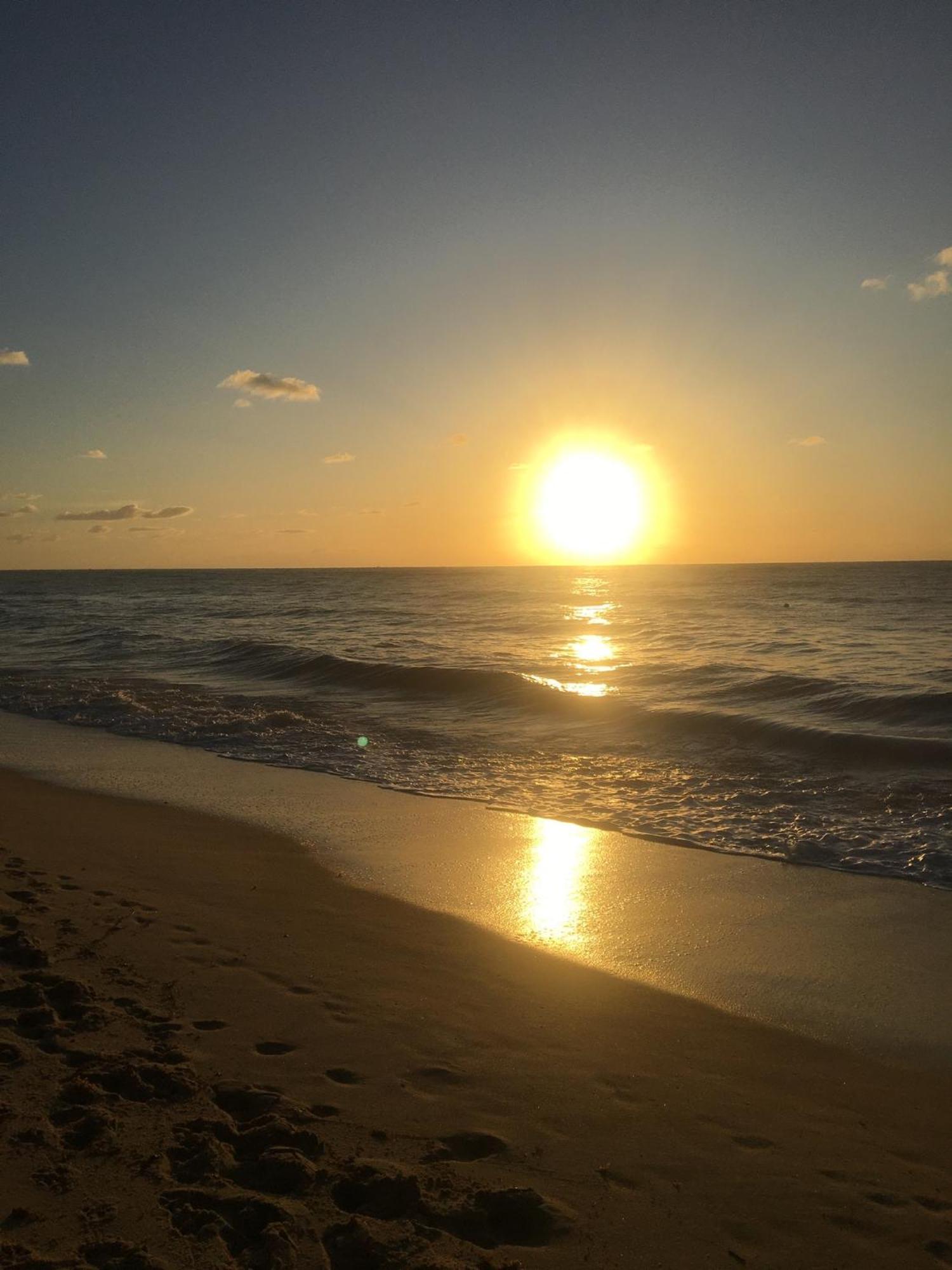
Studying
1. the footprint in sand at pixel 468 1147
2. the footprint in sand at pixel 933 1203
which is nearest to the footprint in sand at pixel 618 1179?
the footprint in sand at pixel 468 1147

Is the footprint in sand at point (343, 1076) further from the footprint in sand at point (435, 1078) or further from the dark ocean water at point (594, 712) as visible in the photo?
the dark ocean water at point (594, 712)

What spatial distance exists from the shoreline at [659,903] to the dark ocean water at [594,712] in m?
0.69

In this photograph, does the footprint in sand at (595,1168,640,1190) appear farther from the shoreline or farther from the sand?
the shoreline

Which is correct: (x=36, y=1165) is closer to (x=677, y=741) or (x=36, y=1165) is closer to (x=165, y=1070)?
(x=165, y=1070)

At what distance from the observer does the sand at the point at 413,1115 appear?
288 cm

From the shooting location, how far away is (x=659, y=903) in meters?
6.57

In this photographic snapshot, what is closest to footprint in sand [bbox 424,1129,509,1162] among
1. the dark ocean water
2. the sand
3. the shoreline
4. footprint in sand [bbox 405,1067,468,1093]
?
the sand

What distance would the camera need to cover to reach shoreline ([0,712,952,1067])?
5.01m

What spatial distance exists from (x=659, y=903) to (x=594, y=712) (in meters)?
9.78

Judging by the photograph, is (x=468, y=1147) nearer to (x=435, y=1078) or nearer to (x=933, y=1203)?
(x=435, y=1078)

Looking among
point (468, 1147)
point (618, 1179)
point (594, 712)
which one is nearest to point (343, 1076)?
point (468, 1147)

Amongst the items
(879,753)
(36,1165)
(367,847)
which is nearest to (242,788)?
(367,847)

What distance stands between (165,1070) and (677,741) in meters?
11.1

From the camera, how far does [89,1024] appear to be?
4082 mm
